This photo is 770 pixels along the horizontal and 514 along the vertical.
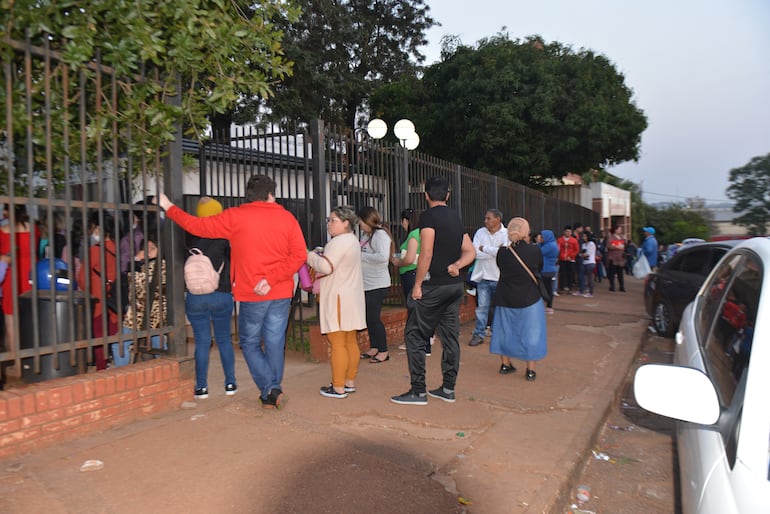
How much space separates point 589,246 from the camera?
14.4 metres

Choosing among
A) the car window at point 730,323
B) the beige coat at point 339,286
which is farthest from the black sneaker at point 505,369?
the car window at point 730,323

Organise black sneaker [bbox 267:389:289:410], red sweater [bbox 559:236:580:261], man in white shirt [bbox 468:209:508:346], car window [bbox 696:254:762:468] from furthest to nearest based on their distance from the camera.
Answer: red sweater [bbox 559:236:580:261] → man in white shirt [bbox 468:209:508:346] → black sneaker [bbox 267:389:289:410] → car window [bbox 696:254:762:468]

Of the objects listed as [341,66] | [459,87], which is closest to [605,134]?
[459,87]

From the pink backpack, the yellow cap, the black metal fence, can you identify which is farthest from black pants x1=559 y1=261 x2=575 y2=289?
the black metal fence

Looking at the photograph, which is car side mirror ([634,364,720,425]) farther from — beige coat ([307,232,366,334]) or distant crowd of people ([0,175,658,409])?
beige coat ([307,232,366,334])

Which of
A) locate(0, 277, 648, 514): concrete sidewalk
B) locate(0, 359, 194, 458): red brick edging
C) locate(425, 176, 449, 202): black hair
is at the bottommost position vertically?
locate(0, 277, 648, 514): concrete sidewalk

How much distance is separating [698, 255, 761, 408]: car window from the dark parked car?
18.2ft

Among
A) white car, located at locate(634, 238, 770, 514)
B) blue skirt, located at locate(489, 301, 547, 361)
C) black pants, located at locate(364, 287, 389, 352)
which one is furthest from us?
black pants, located at locate(364, 287, 389, 352)

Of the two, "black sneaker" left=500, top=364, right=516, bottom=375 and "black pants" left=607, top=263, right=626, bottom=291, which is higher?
"black pants" left=607, top=263, right=626, bottom=291

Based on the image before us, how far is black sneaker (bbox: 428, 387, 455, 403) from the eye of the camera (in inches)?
206

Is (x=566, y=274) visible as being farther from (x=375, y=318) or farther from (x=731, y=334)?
(x=731, y=334)

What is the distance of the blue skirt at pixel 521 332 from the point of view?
6.01 m

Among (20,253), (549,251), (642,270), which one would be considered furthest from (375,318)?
(642,270)

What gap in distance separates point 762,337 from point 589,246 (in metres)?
12.9
